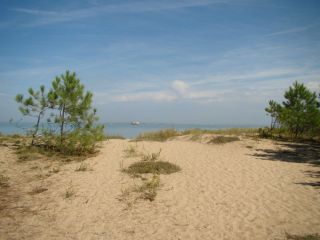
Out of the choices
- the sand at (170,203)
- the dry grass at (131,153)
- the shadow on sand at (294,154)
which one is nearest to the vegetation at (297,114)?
the shadow on sand at (294,154)

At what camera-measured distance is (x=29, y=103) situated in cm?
1306

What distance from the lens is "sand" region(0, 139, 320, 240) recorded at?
5797mm

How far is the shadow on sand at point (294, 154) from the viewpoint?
12.8 metres

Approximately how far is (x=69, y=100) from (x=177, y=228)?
32.0 ft

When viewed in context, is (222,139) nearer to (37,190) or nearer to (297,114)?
(297,114)

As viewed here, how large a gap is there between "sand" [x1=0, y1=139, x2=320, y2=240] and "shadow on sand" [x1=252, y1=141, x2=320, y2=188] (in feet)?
2.09

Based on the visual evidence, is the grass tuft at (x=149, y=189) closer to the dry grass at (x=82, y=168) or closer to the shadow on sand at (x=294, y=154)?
the dry grass at (x=82, y=168)

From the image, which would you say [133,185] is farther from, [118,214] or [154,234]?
[154,234]

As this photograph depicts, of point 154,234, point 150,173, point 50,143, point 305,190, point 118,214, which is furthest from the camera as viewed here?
point 50,143

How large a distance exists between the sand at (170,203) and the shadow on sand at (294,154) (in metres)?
0.64

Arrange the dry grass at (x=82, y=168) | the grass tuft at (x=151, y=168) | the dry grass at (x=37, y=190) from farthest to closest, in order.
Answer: the dry grass at (x=82, y=168), the grass tuft at (x=151, y=168), the dry grass at (x=37, y=190)

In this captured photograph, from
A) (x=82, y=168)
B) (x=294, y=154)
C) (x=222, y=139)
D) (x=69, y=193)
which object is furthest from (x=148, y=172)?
(x=294, y=154)

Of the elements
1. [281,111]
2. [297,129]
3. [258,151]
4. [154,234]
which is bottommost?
[154,234]

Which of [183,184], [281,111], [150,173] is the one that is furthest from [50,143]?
[281,111]
